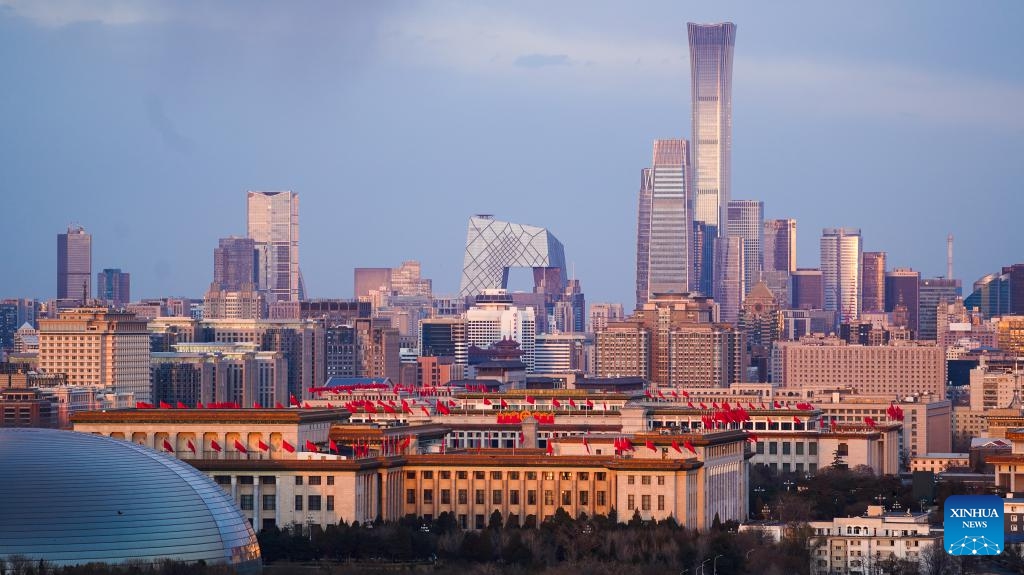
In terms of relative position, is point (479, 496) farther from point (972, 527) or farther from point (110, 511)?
point (972, 527)

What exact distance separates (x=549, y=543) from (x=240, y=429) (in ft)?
73.2

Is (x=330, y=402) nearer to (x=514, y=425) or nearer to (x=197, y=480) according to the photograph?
(x=514, y=425)

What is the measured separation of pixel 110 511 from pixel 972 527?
31.7 metres

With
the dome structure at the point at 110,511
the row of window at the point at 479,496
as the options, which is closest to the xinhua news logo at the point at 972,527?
the dome structure at the point at 110,511

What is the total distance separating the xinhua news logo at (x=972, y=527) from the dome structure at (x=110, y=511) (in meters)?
27.0

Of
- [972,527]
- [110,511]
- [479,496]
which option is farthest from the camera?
[479,496]

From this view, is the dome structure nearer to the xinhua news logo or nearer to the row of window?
the row of window

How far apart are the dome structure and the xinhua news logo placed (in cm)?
2699

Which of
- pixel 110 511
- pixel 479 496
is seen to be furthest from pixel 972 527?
pixel 479 496

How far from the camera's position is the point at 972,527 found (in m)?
91.6

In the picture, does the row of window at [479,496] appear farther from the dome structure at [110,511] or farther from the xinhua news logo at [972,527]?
the xinhua news logo at [972,527]

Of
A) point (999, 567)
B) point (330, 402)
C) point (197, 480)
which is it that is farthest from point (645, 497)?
point (330, 402)

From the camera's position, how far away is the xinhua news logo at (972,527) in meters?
91.3

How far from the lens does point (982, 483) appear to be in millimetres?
164000
